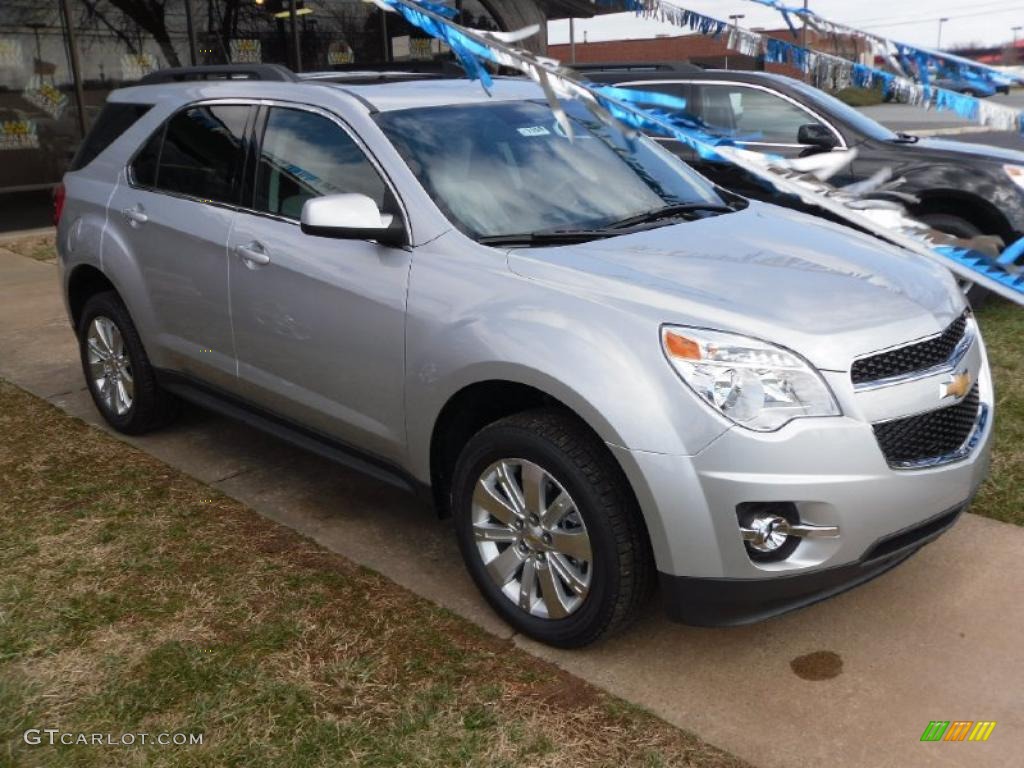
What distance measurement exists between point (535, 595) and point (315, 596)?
0.85 metres

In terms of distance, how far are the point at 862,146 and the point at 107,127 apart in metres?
4.70

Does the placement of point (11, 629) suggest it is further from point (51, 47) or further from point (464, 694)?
point (51, 47)

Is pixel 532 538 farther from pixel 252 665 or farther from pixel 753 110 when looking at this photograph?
pixel 753 110

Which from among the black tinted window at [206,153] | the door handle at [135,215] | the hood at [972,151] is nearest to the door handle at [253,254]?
the black tinted window at [206,153]

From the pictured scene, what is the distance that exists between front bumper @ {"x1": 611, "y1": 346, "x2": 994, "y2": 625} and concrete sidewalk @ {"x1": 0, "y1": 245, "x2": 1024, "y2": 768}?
0.31 meters

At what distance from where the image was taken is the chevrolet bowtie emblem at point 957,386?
9.86 ft

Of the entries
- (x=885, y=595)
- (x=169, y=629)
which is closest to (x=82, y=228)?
(x=169, y=629)

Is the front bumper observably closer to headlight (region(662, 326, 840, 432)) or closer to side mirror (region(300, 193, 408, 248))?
headlight (region(662, 326, 840, 432))

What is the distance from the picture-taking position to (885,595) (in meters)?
3.55

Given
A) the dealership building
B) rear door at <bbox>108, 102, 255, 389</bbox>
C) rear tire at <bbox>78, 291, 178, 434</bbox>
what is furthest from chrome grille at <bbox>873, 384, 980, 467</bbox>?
the dealership building

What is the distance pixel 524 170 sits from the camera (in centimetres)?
373

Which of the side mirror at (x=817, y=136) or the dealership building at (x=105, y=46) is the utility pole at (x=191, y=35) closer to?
the dealership building at (x=105, y=46)

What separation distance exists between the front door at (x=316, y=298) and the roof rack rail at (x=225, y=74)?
23 centimetres

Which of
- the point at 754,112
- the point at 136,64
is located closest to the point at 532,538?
the point at 754,112
